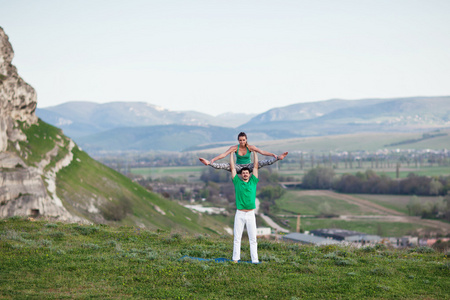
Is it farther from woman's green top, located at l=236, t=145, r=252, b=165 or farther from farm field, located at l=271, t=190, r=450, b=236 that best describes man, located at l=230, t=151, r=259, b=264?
farm field, located at l=271, t=190, r=450, b=236

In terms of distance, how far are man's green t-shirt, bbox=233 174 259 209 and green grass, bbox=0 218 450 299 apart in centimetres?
192

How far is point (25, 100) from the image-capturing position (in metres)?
73.6

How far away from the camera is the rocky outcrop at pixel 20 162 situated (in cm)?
5022

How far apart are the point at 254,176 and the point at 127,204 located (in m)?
71.9

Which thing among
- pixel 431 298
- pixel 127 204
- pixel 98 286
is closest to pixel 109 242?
pixel 98 286

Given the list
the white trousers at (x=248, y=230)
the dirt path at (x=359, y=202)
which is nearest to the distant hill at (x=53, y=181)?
the white trousers at (x=248, y=230)

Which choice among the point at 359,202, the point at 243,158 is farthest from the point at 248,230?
the point at 359,202

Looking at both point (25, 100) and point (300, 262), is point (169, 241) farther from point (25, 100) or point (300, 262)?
point (25, 100)

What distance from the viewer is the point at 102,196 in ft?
262

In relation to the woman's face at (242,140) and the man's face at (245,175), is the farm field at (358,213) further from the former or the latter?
the man's face at (245,175)

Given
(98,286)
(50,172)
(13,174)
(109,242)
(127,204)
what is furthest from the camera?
(127,204)

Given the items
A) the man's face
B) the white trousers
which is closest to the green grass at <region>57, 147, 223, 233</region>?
the white trousers

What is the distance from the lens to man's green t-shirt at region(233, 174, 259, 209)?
52.3 feet

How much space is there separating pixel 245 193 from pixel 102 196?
221 feet
